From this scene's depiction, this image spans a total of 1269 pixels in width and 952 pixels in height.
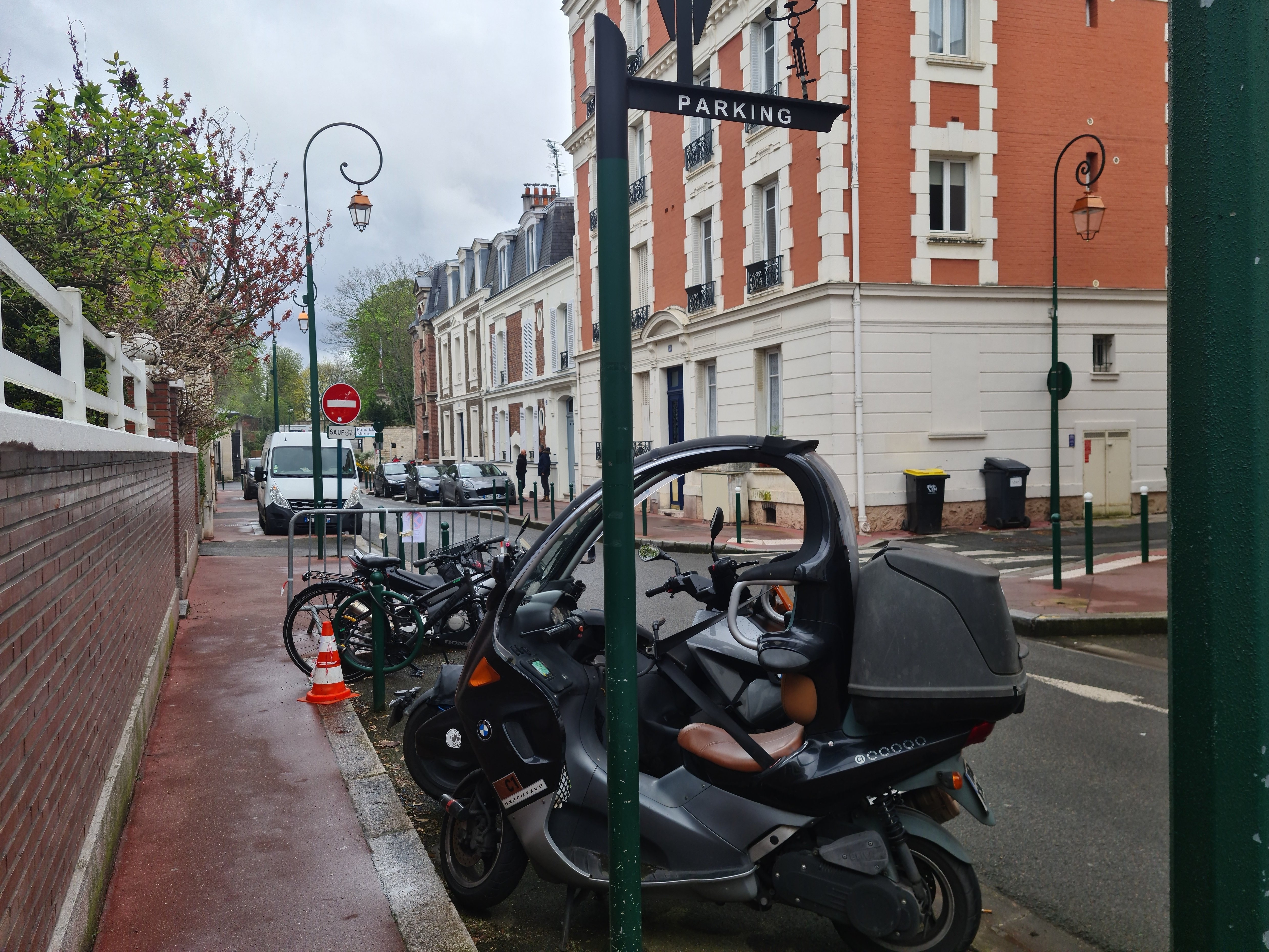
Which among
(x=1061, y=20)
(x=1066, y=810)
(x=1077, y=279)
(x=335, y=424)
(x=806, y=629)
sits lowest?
(x=1066, y=810)

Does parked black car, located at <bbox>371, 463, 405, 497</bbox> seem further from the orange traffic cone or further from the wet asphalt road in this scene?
the wet asphalt road

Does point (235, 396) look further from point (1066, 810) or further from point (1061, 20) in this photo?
point (1066, 810)

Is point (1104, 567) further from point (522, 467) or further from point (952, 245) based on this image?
point (522, 467)

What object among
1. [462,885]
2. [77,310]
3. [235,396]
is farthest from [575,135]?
[235,396]

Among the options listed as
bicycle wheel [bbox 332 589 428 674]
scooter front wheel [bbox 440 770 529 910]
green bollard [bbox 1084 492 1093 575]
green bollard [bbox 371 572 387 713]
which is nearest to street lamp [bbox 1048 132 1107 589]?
green bollard [bbox 1084 492 1093 575]

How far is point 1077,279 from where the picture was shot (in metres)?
18.1

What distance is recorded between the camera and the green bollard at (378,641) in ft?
20.8

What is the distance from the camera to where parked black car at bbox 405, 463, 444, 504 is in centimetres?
3070

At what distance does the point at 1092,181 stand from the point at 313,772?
16389mm

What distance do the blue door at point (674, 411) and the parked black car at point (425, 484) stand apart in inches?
365

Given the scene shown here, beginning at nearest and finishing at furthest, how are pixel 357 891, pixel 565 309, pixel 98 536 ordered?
pixel 357 891
pixel 98 536
pixel 565 309

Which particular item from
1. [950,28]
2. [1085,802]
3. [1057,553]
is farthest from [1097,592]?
[950,28]

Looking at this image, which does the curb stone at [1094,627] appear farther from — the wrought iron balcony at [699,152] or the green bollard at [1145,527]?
the wrought iron balcony at [699,152]

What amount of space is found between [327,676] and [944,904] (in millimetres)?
4832
